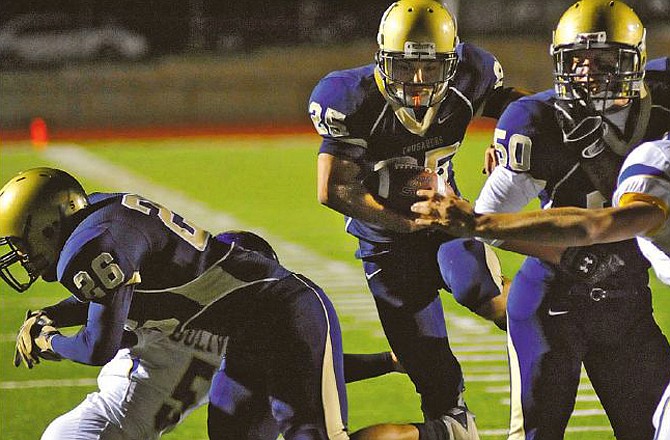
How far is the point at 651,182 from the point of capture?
3156 mm

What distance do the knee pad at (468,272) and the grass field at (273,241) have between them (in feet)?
2.79

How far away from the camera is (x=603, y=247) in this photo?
3809 millimetres

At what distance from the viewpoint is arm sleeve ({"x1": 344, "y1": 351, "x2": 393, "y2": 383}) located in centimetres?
430

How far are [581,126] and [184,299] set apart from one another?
4.31 feet

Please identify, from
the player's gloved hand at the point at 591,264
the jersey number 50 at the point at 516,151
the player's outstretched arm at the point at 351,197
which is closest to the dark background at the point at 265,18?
the player's outstretched arm at the point at 351,197

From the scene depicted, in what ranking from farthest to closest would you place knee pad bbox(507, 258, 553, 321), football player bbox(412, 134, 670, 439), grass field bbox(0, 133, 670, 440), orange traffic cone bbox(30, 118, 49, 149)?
orange traffic cone bbox(30, 118, 49, 149) < grass field bbox(0, 133, 670, 440) < knee pad bbox(507, 258, 553, 321) < football player bbox(412, 134, 670, 439)

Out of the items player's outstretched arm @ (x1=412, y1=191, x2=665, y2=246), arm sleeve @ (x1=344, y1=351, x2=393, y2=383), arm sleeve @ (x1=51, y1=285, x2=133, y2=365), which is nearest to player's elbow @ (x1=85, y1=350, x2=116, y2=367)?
arm sleeve @ (x1=51, y1=285, x2=133, y2=365)

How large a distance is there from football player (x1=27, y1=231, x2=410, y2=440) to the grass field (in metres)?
1.13

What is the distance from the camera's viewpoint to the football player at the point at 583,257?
377cm

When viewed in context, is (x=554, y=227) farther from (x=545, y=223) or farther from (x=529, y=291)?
(x=529, y=291)

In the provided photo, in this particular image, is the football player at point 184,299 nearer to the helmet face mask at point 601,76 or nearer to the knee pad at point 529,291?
the knee pad at point 529,291

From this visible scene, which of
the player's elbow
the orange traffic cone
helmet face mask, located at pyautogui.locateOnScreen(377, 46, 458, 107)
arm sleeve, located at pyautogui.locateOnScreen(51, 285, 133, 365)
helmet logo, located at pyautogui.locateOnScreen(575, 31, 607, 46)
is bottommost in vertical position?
the orange traffic cone

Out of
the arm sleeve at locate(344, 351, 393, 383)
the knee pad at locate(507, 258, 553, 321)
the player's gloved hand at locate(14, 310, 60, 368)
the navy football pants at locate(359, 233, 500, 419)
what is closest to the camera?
the player's gloved hand at locate(14, 310, 60, 368)

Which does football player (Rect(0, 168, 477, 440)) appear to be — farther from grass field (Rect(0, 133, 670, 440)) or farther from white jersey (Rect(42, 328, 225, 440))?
grass field (Rect(0, 133, 670, 440))
